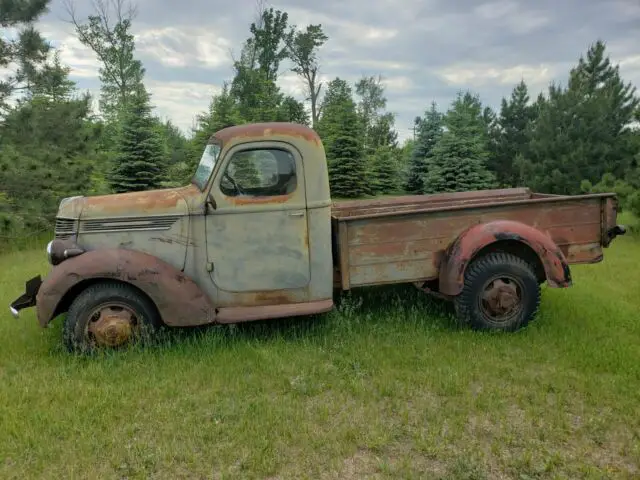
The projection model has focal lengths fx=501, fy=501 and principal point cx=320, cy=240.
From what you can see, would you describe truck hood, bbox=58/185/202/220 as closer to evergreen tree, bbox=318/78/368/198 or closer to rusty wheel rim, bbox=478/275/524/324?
rusty wheel rim, bbox=478/275/524/324

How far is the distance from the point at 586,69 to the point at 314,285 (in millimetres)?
24813

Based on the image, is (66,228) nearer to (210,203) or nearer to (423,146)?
(210,203)

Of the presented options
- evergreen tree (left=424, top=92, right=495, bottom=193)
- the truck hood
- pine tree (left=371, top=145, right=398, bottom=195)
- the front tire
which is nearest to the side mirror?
the truck hood

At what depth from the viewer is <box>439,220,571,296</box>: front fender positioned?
473cm

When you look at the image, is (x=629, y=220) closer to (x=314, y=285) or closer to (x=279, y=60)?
(x=314, y=285)

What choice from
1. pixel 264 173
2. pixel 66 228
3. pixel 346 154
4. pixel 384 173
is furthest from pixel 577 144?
pixel 66 228

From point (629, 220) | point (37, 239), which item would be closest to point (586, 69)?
point (629, 220)

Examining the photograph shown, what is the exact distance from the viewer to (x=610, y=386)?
12.7 feet

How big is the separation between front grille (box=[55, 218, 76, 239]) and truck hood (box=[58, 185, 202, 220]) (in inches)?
1.9

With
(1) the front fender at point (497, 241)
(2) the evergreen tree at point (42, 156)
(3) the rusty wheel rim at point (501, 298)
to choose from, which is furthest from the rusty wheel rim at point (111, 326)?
(2) the evergreen tree at point (42, 156)

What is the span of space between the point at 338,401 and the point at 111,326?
212cm

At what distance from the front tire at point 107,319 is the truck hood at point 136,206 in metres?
0.66

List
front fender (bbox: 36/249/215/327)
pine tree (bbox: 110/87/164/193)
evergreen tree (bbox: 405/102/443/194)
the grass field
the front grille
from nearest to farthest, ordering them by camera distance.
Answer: the grass field, front fender (bbox: 36/249/215/327), the front grille, pine tree (bbox: 110/87/164/193), evergreen tree (bbox: 405/102/443/194)

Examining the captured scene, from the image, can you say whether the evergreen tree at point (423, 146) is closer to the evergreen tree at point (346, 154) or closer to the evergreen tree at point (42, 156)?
the evergreen tree at point (346, 154)
